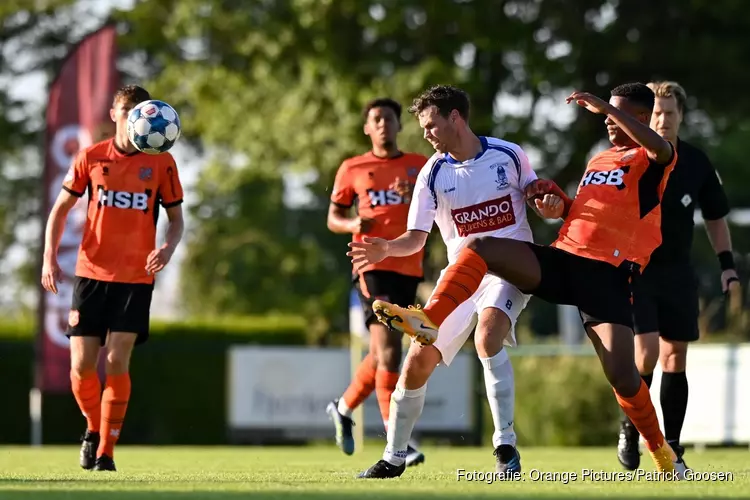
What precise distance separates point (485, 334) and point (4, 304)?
3533 centimetres

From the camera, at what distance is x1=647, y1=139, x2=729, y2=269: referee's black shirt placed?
10086 mm

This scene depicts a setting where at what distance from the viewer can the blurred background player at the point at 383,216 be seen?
11.1 metres

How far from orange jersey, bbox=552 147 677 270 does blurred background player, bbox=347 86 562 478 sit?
0.45 metres

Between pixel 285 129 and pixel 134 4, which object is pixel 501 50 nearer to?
pixel 285 129

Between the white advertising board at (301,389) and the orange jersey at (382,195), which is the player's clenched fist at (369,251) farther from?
the white advertising board at (301,389)

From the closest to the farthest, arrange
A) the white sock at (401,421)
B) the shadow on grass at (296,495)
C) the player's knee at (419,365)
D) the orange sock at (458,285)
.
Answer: the shadow on grass at (296,495) < the orange sock at (458,285) < the player's knee at (419,365) < the white sock at (401,421)

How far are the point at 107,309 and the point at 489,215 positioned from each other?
2869 millimetres

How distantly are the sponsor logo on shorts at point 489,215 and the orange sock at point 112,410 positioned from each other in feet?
9.22

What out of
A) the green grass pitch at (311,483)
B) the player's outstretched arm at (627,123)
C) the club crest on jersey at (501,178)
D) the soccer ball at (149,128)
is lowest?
the green grass pitch at (311,483)

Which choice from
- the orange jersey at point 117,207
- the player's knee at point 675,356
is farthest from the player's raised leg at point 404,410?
the orange jersey at point 117,207

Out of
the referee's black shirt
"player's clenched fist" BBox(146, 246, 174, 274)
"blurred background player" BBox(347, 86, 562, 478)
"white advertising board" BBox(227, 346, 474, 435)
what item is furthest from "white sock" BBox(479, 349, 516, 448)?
"white advertising board" BBox(227, 346, 474, 435)

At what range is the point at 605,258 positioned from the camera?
8.05 m

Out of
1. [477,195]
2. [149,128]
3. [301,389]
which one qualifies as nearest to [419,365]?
[477,195]

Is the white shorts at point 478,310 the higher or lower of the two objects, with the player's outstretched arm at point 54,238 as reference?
lower
